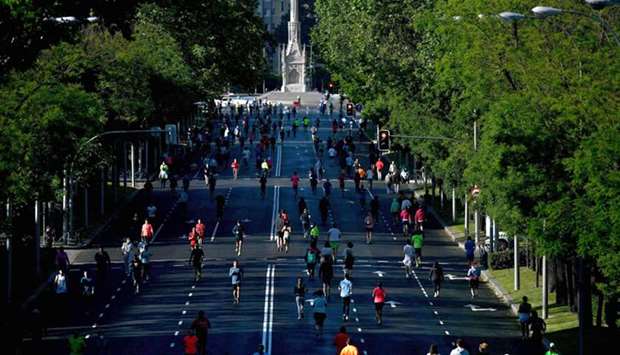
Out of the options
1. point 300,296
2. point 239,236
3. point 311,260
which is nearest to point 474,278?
point 311,260

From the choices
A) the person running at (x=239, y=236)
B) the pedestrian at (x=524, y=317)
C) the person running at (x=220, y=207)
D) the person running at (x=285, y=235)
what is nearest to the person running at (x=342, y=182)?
the person running at (x=220, y=207)

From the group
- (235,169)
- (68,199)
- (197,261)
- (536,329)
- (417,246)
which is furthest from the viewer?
(235,169)

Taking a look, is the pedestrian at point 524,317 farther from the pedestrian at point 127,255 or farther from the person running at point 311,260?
the pedestrian at point 127,255

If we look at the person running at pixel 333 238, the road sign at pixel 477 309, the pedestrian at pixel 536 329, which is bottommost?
the road sign at pixel 477 309

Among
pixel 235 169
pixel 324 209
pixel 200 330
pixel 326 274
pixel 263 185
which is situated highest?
pixel 235 169

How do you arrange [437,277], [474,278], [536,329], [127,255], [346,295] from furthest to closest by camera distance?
[127,255], [474,278], [437,277], [346,295], [536,329]

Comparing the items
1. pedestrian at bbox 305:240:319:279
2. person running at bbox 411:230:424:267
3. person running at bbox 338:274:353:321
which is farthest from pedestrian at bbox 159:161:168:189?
person running at bbox 338:274:353:321

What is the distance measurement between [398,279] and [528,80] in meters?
12.7

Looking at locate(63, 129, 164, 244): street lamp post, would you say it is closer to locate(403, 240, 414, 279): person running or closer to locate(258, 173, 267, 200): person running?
locate(403, 240, 414, 279): person running

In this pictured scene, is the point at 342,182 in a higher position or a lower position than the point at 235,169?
lower

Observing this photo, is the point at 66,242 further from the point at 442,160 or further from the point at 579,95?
the point at 579,95

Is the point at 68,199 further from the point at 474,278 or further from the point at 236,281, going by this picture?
the point at 474,278

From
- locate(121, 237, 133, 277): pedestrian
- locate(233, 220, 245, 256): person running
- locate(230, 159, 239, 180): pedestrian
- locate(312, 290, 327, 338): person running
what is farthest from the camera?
locate(230, 159, 239, 180): pedestrian

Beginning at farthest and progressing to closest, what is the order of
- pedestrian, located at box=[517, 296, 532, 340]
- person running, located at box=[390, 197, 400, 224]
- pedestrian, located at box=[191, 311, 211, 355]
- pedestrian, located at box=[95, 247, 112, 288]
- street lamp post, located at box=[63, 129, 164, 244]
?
person running, located at box=[390, 197, 400, 224], street lamp post, located at box=[63, 129, 164, 244], pedestrian, located at box=[95, 247, 112, 288], pedestrian, located at box=[517, 296, 532, 340], pedestrian, located at box=[191, 311, 211, 355]
